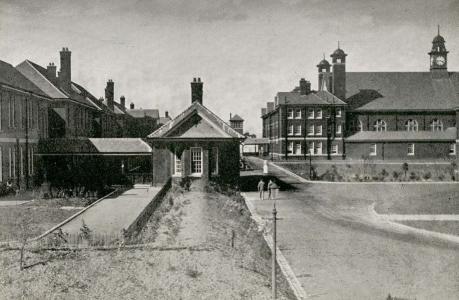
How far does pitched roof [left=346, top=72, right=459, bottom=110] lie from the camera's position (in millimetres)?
62812

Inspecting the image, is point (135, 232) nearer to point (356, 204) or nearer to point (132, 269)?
point (132, 269)

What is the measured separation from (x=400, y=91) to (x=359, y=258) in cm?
5479

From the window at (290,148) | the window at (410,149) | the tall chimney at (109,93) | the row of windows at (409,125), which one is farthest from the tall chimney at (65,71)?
the window at (410,149)

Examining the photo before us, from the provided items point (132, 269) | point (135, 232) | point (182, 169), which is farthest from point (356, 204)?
point (132, 269)

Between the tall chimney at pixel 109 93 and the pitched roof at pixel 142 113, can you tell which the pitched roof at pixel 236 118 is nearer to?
the pitched roof at pixel 142 113

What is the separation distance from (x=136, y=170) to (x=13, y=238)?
1819cm

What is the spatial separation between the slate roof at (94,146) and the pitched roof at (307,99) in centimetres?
3140

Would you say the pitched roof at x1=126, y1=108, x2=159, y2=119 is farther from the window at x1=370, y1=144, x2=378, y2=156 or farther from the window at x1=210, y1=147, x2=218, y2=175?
the window at x1=210, y1=147, x2=218, y2=175

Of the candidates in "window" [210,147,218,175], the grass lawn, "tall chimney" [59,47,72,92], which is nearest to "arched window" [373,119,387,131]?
"window" [210,147,218,175]

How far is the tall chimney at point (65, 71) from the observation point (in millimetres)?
37594

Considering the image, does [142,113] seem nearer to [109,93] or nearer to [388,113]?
[109,93]

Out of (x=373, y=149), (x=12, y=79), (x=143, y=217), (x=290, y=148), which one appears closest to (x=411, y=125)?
(x=373, y=149)

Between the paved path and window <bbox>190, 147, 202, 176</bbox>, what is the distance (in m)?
3.88

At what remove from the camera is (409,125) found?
62.9m
